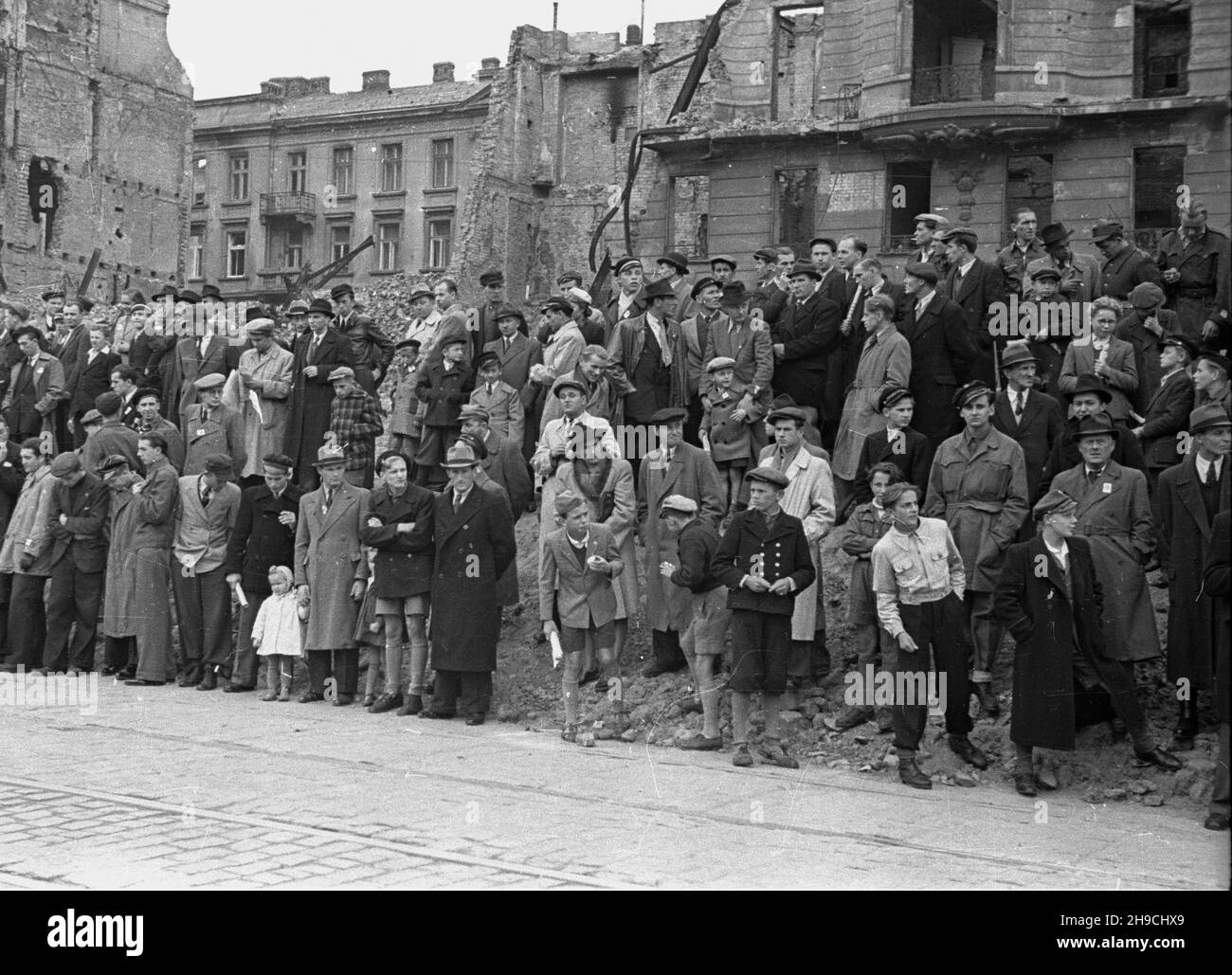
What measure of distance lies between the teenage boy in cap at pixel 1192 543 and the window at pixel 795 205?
25.6 meters


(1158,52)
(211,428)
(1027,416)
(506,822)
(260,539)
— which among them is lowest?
(506,822)

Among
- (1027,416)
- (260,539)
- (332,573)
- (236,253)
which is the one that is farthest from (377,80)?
(1027,416)

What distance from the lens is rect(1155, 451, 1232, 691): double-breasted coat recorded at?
1064cm

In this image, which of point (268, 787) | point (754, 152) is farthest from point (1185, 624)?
point (754, 152)

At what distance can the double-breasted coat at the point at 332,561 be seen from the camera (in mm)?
14297

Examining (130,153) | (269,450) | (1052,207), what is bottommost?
(269,450)

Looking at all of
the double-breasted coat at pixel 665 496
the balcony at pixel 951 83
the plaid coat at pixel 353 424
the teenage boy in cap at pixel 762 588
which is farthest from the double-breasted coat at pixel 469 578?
the balcony at pixel 951 83

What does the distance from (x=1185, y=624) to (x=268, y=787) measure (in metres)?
6.49

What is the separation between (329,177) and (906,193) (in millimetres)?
34218

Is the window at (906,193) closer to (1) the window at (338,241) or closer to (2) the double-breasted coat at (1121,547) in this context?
(2) the double-breasted coat at (1121,547)

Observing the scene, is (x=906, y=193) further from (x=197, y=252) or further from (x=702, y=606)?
(x=197, y=252)

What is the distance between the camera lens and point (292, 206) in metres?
63.1
